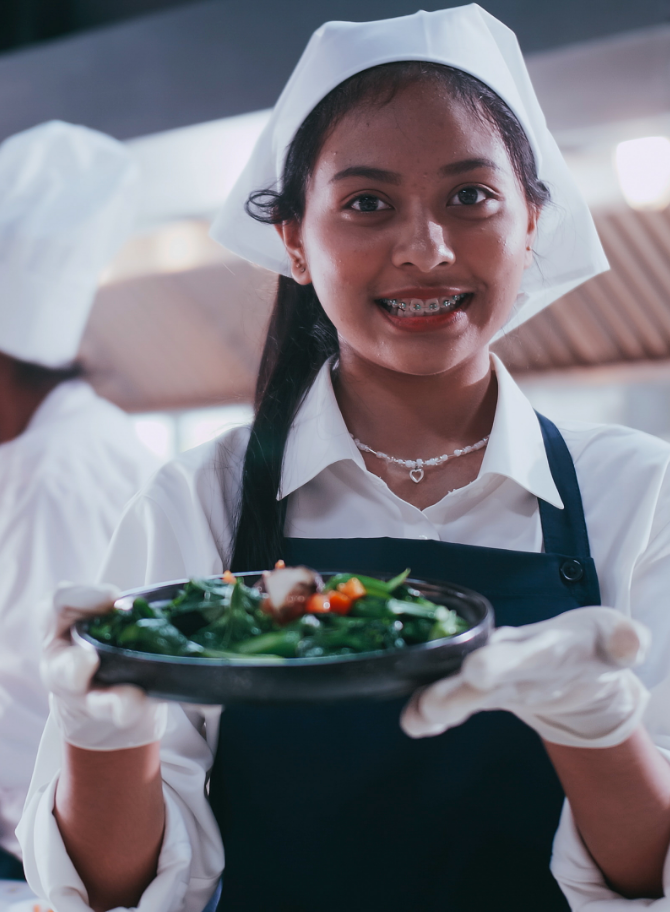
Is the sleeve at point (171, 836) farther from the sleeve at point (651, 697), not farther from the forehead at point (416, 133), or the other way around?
the forehead at point (416, 133)

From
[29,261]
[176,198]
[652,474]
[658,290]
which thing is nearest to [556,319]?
[658,290]

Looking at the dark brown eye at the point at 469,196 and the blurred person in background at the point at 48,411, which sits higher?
the dark brown eye at the point at 469,196

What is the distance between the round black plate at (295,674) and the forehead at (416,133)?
2.14 feet

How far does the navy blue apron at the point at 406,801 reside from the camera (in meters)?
1.12

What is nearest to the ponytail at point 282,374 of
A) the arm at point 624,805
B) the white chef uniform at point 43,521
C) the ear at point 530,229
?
the ear at point 530,229

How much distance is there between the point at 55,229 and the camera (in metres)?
2.09

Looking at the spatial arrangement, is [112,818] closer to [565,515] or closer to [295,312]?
Result: [565,515]

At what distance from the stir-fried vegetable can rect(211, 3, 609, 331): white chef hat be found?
0.73 m

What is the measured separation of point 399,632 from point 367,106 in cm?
74

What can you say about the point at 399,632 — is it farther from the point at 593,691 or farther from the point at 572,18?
the point at 572,18

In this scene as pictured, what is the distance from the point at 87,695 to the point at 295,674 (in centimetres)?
25

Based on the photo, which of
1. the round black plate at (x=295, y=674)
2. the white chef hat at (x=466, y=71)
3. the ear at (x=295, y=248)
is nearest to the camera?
the round black plate at (x=295, y=674)

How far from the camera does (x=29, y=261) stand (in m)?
2.09

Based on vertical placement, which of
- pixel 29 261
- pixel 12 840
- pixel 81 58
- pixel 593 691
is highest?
pixel 81 58
